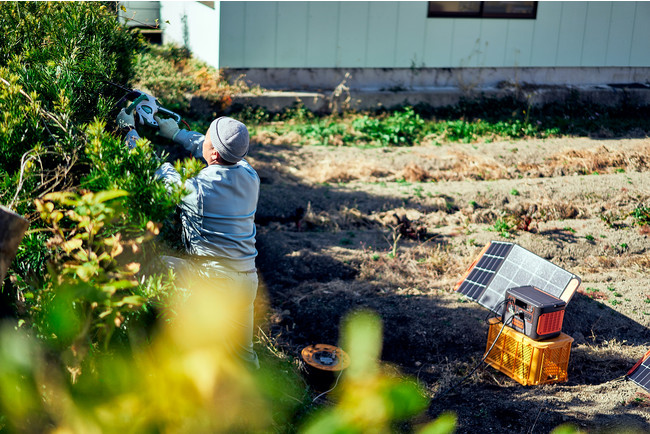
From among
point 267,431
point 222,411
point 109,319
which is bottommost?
point 267,431

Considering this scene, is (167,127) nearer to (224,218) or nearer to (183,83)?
(224,218)

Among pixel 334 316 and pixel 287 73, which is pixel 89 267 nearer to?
pixel 334 316

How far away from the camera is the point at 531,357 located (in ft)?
16.2

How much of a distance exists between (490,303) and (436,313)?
515 mm

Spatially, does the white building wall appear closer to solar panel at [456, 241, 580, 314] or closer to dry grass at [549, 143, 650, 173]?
dry grass at [549, 143, 650, 173]

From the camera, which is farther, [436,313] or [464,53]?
[464,53]

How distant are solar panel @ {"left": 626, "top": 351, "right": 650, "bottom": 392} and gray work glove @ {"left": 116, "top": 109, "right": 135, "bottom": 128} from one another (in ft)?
13.9

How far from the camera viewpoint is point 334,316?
19.2 ft

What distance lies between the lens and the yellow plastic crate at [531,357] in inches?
194

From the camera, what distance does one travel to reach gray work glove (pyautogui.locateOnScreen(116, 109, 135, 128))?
4.17m

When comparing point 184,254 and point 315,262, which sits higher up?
point 184,254

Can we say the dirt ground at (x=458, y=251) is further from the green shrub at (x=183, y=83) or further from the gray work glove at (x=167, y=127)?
the gray work glove at (x=167, y=127)

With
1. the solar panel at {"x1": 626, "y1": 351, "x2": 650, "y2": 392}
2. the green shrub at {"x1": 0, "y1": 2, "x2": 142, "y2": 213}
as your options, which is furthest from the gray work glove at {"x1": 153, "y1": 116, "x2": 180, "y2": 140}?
the solar panel at {"x1": 626, "y1": 351, "x2": 650, "y2": 392}

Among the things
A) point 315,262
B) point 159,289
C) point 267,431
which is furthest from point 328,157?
point 159,289
